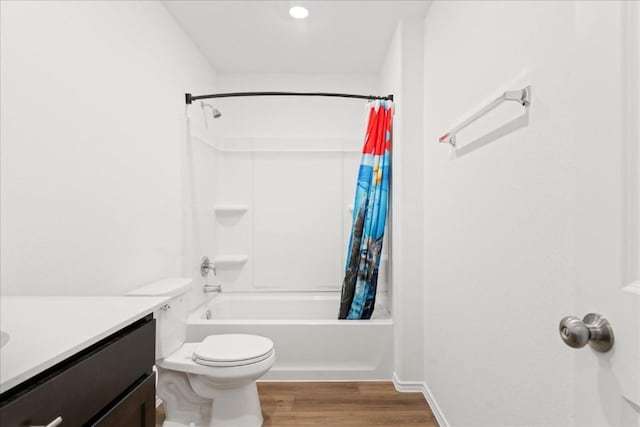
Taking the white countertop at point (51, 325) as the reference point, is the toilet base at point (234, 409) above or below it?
below

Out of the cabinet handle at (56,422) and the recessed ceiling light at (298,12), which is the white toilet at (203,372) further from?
the recessed ceiling light at (298,12)

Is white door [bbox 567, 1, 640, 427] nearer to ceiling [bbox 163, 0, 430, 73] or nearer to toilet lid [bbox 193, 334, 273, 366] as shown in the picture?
toilet lid [bbox 193, 334, 273, 366]

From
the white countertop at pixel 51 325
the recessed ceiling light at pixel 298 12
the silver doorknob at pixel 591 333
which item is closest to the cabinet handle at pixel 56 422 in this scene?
the white countertop at pixel 51 325

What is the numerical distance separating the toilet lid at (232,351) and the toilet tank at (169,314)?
13 centimetres

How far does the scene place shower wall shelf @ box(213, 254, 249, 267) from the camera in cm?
323

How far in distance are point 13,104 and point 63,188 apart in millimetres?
342

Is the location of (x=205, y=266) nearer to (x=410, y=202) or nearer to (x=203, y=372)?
(x=203, y=372)

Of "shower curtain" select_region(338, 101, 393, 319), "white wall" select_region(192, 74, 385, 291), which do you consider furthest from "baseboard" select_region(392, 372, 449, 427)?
"white wall" select_region(192, 74, 385, 291)

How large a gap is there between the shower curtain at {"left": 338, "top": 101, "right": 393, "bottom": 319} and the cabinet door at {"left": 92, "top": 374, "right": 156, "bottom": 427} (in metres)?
1.72

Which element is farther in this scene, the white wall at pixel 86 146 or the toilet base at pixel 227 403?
the toilet base at pixel 227 403

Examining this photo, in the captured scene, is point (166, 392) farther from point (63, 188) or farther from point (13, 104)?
point (13, 104)

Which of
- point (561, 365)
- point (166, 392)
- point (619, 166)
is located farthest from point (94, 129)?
point (561, 365)

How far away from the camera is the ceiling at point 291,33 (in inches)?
90.6

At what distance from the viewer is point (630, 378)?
0.54 m
